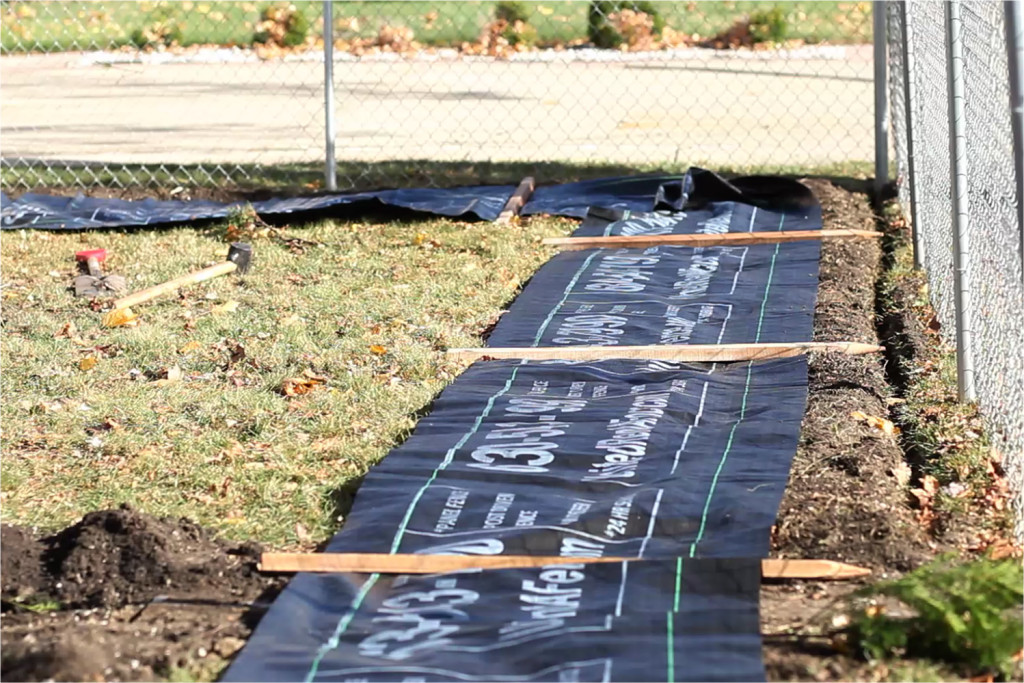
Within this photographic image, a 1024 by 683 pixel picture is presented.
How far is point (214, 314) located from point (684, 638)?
419cm

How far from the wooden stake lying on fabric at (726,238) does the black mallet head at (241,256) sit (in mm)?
1965

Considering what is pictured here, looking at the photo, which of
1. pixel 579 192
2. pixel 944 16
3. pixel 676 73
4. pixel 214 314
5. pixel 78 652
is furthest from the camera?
pixel 676 73

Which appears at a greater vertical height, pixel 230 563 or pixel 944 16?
pixel 944 16

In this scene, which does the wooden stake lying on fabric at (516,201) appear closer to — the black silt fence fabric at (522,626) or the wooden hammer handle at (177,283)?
the wooden hammer handle at (177,283)

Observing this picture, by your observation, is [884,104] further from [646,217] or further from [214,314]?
[214,314]

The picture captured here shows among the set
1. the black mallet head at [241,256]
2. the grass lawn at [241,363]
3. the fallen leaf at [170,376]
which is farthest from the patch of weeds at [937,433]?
the black mallet head at [241,256]

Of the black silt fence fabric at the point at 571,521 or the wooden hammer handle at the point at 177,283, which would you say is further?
the wooden hammer handle at the point at 177,283

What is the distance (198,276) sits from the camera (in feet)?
24.4

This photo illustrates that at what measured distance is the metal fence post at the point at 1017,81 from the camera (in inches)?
136

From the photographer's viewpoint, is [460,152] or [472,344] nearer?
[472,344]

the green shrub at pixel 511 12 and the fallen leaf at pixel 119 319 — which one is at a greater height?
the green shrub at pixel 511 12

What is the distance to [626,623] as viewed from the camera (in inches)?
129

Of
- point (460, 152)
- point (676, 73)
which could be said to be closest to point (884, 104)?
point (460, 152)

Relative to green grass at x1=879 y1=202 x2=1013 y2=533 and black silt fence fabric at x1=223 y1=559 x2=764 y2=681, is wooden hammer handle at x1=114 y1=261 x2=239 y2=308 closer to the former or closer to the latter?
black silt fence fabric at x1=223 y1=559 x2=764 y2=681
